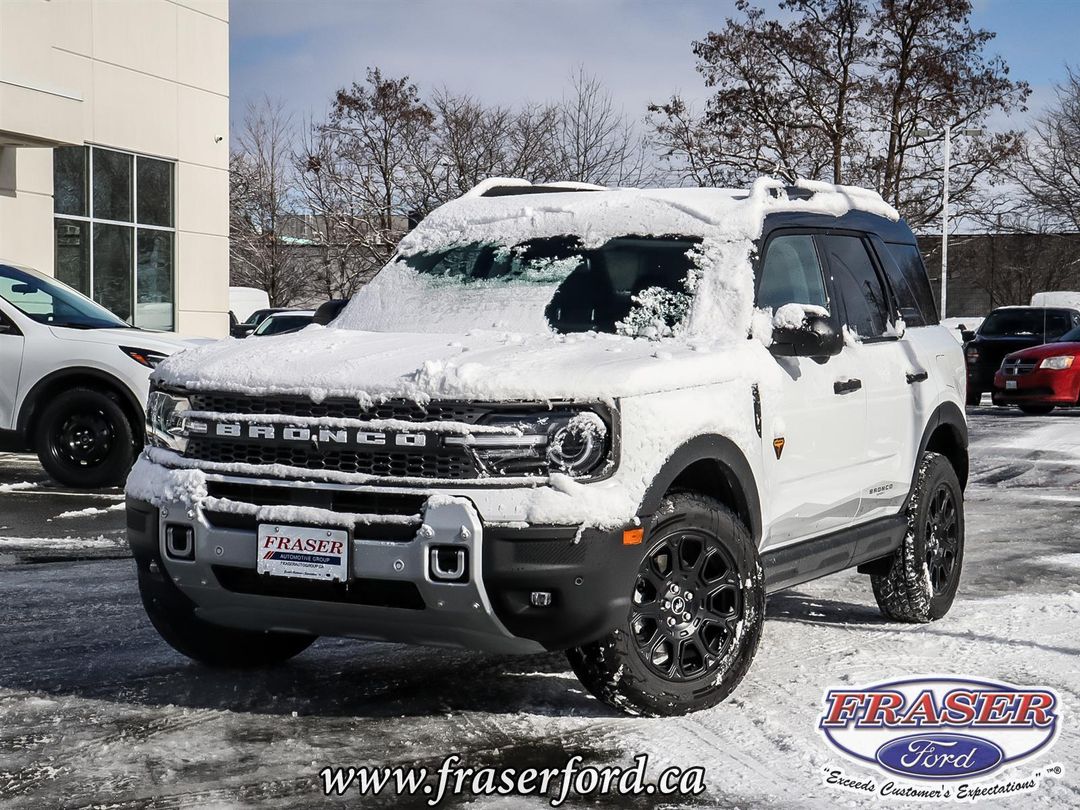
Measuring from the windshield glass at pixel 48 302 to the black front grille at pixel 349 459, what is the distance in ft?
23.9

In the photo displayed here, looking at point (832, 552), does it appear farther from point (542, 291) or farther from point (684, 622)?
point (542, 291)

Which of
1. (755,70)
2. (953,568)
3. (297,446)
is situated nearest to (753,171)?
(755,70)

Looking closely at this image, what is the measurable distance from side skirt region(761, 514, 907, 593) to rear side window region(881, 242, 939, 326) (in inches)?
42.8

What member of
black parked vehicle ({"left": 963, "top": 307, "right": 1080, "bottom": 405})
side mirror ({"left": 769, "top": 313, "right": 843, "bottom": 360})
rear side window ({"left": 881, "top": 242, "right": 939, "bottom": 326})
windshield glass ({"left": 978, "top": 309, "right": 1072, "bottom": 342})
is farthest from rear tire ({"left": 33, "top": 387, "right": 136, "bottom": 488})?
windshield glass ({"left": 978, "top": 309, "right": 1072, "bottom": 342})

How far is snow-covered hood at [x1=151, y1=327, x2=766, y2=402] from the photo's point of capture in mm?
4473

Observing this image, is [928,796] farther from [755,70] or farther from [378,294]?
[755,70]

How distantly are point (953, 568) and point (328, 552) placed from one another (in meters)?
3.57

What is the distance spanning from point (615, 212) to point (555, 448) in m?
1.76

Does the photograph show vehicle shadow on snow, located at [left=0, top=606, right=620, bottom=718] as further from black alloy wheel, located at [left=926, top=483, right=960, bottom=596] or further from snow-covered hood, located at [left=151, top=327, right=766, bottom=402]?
black alloy wheel, located at [left=926, top=483, right=960, bottom=596]

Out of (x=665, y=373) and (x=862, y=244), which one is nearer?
(x=665, y=373)

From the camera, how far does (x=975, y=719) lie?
5012 millimetres

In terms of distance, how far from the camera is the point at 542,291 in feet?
18.6

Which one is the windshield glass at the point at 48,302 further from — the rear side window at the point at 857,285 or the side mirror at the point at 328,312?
the rear side window at the point at 857,285

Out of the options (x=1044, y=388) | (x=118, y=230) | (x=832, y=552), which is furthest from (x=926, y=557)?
(x=118, y=230)
